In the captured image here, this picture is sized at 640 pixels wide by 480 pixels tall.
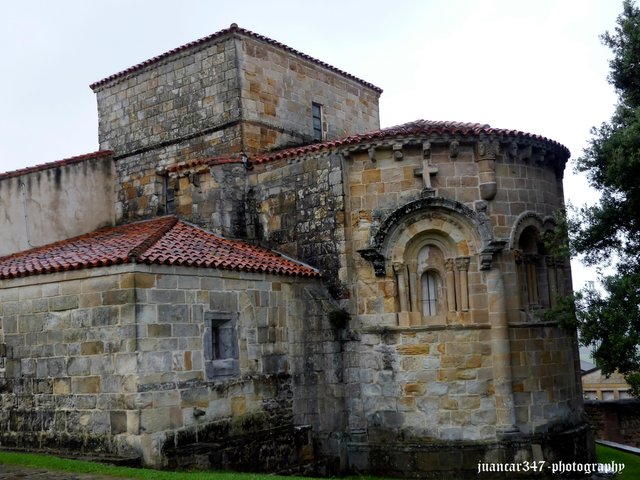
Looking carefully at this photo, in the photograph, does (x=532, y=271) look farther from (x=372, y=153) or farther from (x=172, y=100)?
(x=172, y=100)

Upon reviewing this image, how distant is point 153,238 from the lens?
12.5m

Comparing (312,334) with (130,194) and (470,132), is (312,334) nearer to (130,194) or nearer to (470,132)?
(470,132)

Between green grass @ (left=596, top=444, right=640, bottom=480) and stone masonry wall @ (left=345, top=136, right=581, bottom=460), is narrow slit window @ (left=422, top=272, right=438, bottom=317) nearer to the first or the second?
stone masonry wall @ (left=345, top=136, right=581, bottom=460)

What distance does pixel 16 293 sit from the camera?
1235cm

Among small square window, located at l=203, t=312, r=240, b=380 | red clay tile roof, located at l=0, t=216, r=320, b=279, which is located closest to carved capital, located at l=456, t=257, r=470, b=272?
red clay tile roof, located at l=0, t=216, r=320, b=279

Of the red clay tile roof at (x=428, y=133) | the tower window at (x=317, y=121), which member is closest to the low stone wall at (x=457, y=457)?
the red clay tile roof at (x=428, y=133)

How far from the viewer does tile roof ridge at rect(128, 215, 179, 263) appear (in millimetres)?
11079

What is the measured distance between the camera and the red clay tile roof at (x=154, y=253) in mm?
11516

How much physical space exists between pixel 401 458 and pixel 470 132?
235 inches

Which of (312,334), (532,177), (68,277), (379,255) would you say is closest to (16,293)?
(68,277)

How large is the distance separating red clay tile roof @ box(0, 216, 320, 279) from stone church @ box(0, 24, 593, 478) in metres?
0.06

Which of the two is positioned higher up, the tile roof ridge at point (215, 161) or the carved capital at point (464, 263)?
the tile roof ridge at point (215, 161)

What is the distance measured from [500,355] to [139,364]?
6.27 meters

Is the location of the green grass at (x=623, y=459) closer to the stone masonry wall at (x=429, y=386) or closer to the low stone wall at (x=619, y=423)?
the low stone wall at (x=619, y=423)
